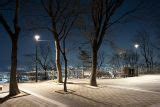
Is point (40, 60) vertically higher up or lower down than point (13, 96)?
higher up

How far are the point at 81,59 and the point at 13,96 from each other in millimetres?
49368

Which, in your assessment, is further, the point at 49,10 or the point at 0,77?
the point at 0,77

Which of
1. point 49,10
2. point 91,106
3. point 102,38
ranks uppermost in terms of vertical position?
point 49,10

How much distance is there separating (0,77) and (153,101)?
17.9 m

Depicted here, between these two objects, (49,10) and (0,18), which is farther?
Result: (49,10)

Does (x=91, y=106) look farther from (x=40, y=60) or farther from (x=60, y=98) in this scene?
(x=40, y=60)

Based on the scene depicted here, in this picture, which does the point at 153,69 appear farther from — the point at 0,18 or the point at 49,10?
the point at 0,18

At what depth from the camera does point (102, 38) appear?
72.1 ft

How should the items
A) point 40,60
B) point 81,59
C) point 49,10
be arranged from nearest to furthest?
1. point 49,10
2. point 40,60
3. point 81,59

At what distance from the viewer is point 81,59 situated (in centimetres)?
6588

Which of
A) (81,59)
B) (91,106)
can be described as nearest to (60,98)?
(91,106)

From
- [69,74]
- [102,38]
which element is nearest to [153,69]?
[69,74]

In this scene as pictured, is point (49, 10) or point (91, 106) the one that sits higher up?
point (49, 10)

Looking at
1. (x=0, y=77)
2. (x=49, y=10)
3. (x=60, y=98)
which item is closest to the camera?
(x=60, y=98)
